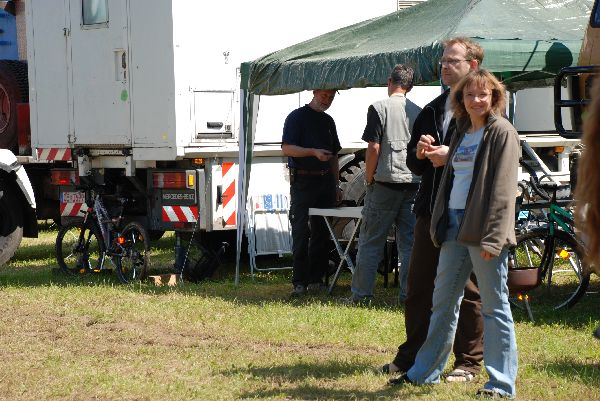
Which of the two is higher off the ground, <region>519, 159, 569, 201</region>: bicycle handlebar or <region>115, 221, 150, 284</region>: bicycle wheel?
<region>519, 159, 569, 201</region>: bicycle handlebar

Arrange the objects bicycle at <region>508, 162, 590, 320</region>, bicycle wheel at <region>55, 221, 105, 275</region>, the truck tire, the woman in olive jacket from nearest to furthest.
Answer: the woman in olive jacket < bicycle at <region>508, 162, 590, 320</region> < bicycle wheel at <region>55, 221, 105, 275</region> < the truck tire

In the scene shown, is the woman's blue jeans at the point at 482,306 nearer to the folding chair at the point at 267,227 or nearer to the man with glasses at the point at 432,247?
the man with glasses at the point at 432,247

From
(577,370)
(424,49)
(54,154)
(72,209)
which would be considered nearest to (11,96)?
(54,154)

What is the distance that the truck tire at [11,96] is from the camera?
42.8ft

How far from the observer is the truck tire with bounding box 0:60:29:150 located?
1305 centimetres

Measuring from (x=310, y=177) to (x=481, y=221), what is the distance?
461 cm

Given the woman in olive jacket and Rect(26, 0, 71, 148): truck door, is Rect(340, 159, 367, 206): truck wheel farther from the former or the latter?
the woman in olive jacket

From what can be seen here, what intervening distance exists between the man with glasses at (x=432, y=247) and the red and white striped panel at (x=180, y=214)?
16.2 ft

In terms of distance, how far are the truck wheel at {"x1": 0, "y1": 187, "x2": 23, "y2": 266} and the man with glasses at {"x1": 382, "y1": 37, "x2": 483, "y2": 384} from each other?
699 centimetres

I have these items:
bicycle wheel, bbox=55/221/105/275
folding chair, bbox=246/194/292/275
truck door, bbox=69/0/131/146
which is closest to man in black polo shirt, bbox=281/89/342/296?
folding chair, bbox=246/194/292/275

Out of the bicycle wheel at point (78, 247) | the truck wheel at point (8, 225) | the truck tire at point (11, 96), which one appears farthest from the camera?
the truck tire at point (11, 96)

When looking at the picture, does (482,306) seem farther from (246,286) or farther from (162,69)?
(162,69)

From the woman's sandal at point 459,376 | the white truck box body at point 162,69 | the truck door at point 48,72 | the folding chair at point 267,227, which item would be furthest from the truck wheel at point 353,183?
the woman's sandal at point 459,376

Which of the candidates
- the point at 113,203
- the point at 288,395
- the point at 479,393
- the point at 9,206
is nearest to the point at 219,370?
the point at 288,395
